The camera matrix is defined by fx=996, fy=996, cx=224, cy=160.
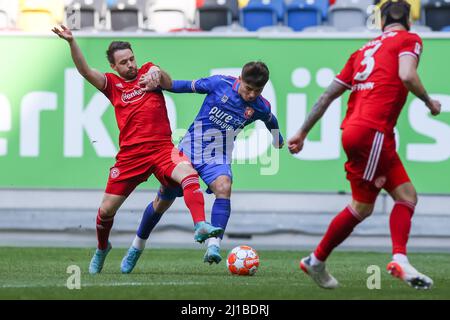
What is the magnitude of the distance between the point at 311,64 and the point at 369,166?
296 inches

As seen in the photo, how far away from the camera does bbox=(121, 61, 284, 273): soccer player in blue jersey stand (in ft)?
28.7

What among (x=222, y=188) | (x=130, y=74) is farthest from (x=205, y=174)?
(x=130, y=74)

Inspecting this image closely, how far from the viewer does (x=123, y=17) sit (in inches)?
613

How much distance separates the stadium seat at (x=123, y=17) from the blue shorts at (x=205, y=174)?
22.9 feet

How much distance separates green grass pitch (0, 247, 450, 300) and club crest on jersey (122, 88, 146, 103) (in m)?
1.53

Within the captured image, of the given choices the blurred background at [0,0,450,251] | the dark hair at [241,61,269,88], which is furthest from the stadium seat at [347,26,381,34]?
the dark hair at [241,61,269,88]

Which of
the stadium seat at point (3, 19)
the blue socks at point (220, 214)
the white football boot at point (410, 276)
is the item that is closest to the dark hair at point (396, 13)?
the white football boot at point (410, 276)

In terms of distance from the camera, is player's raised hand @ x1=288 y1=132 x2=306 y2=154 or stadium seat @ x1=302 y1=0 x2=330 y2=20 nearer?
player's raised hand @ x1=288 y1=132 x2=306 y2=154

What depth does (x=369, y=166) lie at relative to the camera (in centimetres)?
662

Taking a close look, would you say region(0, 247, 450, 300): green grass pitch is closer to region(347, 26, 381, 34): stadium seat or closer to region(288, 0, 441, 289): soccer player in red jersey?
region(288, 0, 441, 289): soccer player in red jersey

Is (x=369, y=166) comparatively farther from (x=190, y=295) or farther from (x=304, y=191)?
(x=304, y=191)

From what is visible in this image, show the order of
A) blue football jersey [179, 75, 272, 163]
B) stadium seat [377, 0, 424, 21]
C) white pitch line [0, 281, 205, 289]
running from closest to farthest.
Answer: white pitch line [0, 281, 205, 289] < blue football jersey [179, 75, 272, 163] < stadium seat [377, 0, 424, 21]

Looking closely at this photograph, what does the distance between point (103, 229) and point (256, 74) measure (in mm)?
→ 1907

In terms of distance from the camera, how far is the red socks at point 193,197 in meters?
8.17
